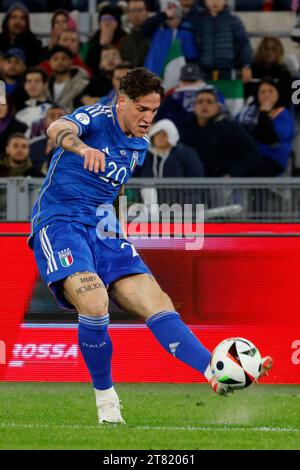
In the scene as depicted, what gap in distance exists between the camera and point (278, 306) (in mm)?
10156

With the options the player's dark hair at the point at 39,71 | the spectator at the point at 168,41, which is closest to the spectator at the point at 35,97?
the player's dark hair at the point at 39,71

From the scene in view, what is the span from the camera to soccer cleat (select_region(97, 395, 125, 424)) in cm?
779

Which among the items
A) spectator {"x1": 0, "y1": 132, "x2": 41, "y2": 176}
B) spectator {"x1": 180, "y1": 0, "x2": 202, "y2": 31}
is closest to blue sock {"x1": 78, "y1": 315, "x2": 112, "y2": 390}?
spectator {"x1": 0, "y1": 132, "x2": 41, "y2": 176}

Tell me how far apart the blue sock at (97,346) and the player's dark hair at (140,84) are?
138cm

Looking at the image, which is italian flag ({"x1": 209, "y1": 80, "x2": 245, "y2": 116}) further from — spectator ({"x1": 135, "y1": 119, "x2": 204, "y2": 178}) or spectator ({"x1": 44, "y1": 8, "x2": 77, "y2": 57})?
spectator ({"x1": 44, "y1": 8, "x2": 77, "y2": 57})

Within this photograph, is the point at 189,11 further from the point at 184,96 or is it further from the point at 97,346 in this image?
the point at 97,346

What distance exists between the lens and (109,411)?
7812 millimetres

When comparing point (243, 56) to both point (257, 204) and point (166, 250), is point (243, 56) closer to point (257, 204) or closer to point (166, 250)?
point (257, 204)

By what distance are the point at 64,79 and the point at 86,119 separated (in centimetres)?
751

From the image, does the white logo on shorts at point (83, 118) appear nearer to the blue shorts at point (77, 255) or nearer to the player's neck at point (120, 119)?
the player's neck at point (120, 119)

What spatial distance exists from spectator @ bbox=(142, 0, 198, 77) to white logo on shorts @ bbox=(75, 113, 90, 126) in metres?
7.26

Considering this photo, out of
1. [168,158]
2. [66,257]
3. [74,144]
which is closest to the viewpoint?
[74,144]

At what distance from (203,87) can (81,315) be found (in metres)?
7.08

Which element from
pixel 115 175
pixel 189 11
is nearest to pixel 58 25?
pixel 189 11
